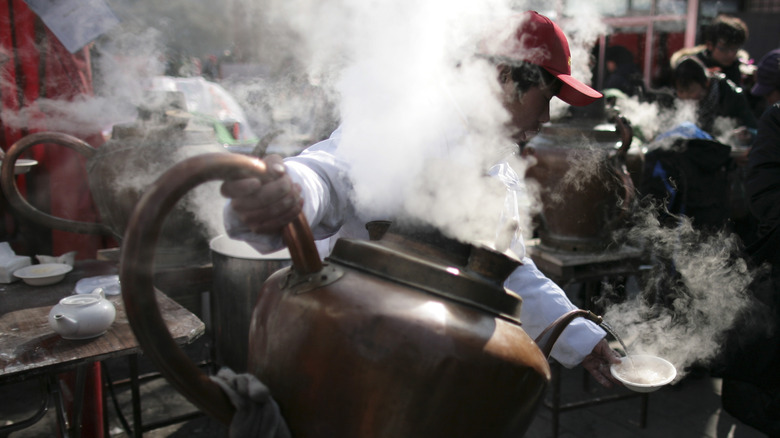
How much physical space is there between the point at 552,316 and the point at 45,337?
6.48 ft

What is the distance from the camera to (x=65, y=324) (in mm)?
2088

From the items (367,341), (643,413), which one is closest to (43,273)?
(367,341)

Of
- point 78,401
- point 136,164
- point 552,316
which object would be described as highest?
point 136,164

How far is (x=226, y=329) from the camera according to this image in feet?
10.7

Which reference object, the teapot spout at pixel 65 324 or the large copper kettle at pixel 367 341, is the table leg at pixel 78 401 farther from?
the large copper kettle at pixel 367 341

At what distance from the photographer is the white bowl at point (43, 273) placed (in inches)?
110

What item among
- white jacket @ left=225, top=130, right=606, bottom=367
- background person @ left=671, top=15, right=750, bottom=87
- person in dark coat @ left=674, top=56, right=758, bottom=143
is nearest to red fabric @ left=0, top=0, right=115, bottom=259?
white jacket @ left=225, top=130, right=606, bottom=367

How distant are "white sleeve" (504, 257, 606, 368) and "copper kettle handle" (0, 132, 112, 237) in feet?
7.84

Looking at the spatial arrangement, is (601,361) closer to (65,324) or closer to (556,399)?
(556,399)

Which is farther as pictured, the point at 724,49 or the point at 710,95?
the point at 724,49

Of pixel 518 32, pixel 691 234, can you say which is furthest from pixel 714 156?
pixel 518 32

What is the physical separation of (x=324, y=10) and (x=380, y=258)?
165 cm

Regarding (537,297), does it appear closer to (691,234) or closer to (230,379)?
(230,379)

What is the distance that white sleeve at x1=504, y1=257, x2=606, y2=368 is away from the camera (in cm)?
181
